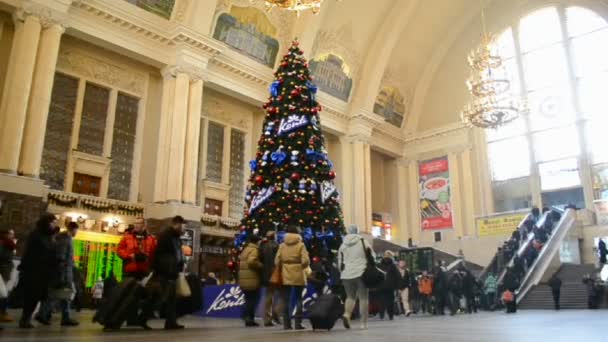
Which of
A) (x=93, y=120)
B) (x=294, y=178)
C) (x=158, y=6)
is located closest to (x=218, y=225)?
(x=93, y=120)

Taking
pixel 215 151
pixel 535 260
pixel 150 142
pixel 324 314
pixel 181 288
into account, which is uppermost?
pixel 215 151

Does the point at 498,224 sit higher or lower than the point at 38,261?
higher

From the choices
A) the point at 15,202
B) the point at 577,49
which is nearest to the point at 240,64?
the point at 15,202

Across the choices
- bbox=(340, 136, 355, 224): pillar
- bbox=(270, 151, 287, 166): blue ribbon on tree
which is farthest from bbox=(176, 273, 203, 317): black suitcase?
bbox=(340, 136, 355, 224): pillar

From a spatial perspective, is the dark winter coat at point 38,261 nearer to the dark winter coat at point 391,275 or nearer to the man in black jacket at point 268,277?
the man in black jacket at point 268,277

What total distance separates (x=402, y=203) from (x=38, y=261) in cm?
2086

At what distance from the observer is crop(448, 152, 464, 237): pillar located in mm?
22312

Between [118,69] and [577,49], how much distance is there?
18.2m

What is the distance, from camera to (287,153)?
31.0ft

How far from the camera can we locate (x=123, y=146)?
50.4ft

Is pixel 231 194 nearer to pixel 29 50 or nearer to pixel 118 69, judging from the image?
pixel 118 69

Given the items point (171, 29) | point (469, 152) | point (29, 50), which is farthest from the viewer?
point (469, 152)

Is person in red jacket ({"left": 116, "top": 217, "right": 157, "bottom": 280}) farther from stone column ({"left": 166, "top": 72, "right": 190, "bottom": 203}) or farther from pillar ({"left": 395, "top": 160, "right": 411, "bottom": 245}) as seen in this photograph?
pillar ({"left": 395, "top": 160, "right": 411, "bottom": 245})

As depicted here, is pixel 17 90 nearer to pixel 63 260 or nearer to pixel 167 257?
pixel 63 260
